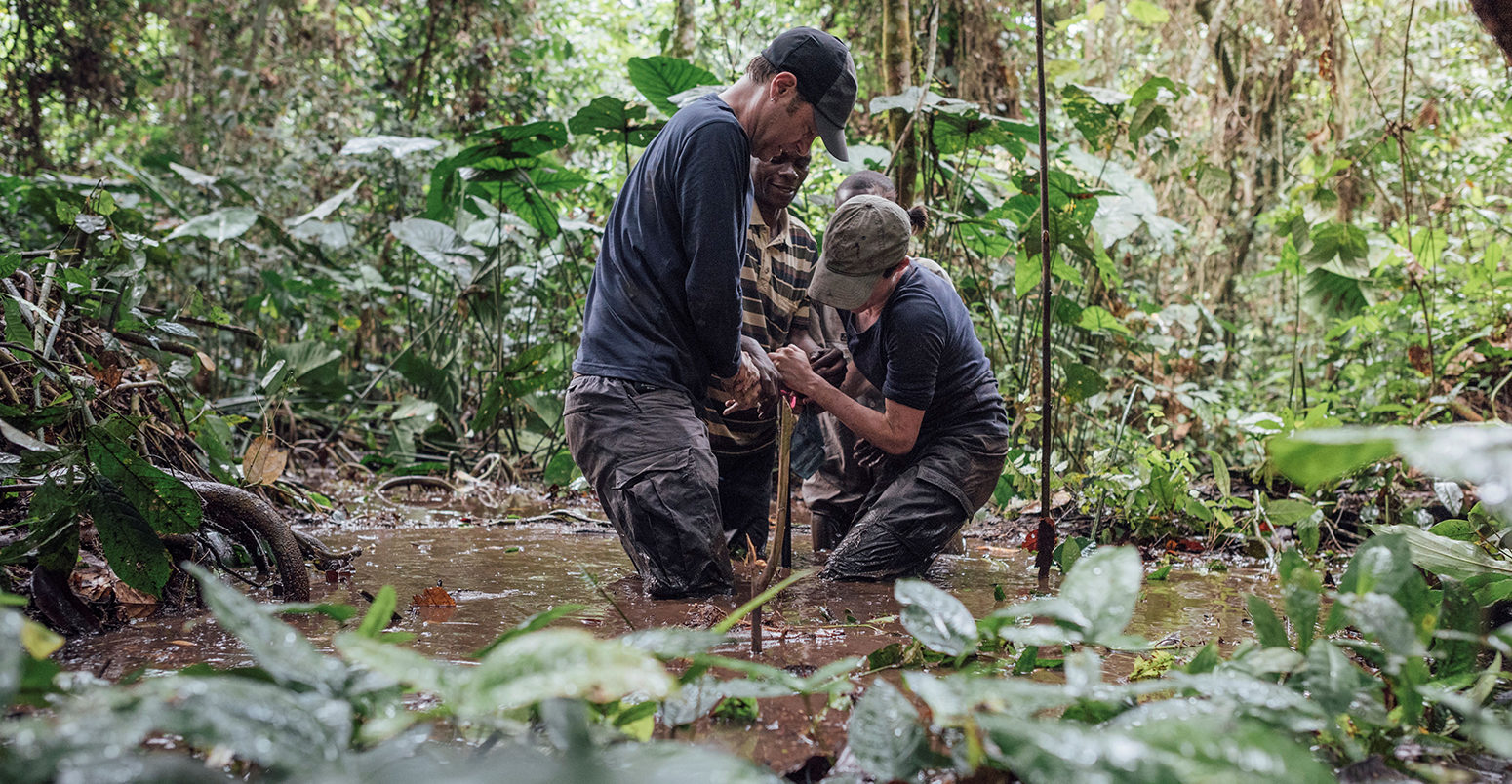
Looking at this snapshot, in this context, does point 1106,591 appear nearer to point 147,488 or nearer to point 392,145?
point 147,488

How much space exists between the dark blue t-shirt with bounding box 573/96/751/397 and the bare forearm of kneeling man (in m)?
0.36

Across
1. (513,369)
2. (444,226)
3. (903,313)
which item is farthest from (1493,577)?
(444,226)

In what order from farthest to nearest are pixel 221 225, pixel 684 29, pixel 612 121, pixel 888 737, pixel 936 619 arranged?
pixel 684 29 → pixel 221 225 → pixel 612 121 → pixel 936 619 → pixel 888 737

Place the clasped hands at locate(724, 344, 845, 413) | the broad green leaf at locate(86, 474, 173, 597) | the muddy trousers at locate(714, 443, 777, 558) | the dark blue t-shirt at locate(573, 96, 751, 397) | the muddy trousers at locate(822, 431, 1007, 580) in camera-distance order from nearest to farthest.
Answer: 1. the broad green leaf at locate(86, 474, 173, 597)
2. the dark blue t-shirt at locate(573, 96, 751, 397)
3. the clasped hands at locate(724, 344, 845, 413)
4. the muddy trousers at locate(822, 431, 1007, 580)
5. the muddy trousers at locate(714, 443, 777, 558)

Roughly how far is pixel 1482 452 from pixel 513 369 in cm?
425

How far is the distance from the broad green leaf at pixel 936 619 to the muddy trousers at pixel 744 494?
7.62ft

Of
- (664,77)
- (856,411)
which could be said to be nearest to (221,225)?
(664,77)

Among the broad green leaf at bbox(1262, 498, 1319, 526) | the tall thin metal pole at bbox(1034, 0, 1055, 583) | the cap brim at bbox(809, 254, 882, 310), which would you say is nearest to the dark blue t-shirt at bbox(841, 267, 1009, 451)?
the cap brim at bbox(809, 254, 882, 310)

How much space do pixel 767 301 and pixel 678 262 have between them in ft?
2.97

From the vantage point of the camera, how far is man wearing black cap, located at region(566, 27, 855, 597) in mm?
2537

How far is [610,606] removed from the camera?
2424mm

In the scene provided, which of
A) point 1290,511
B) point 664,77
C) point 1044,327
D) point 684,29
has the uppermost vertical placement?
point 684,29

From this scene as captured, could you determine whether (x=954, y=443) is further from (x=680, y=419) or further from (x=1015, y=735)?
(x=1015, y=735)

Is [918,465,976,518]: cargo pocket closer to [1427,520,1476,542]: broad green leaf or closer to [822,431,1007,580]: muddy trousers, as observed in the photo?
[822,431,1007,580]: muddy trousers
